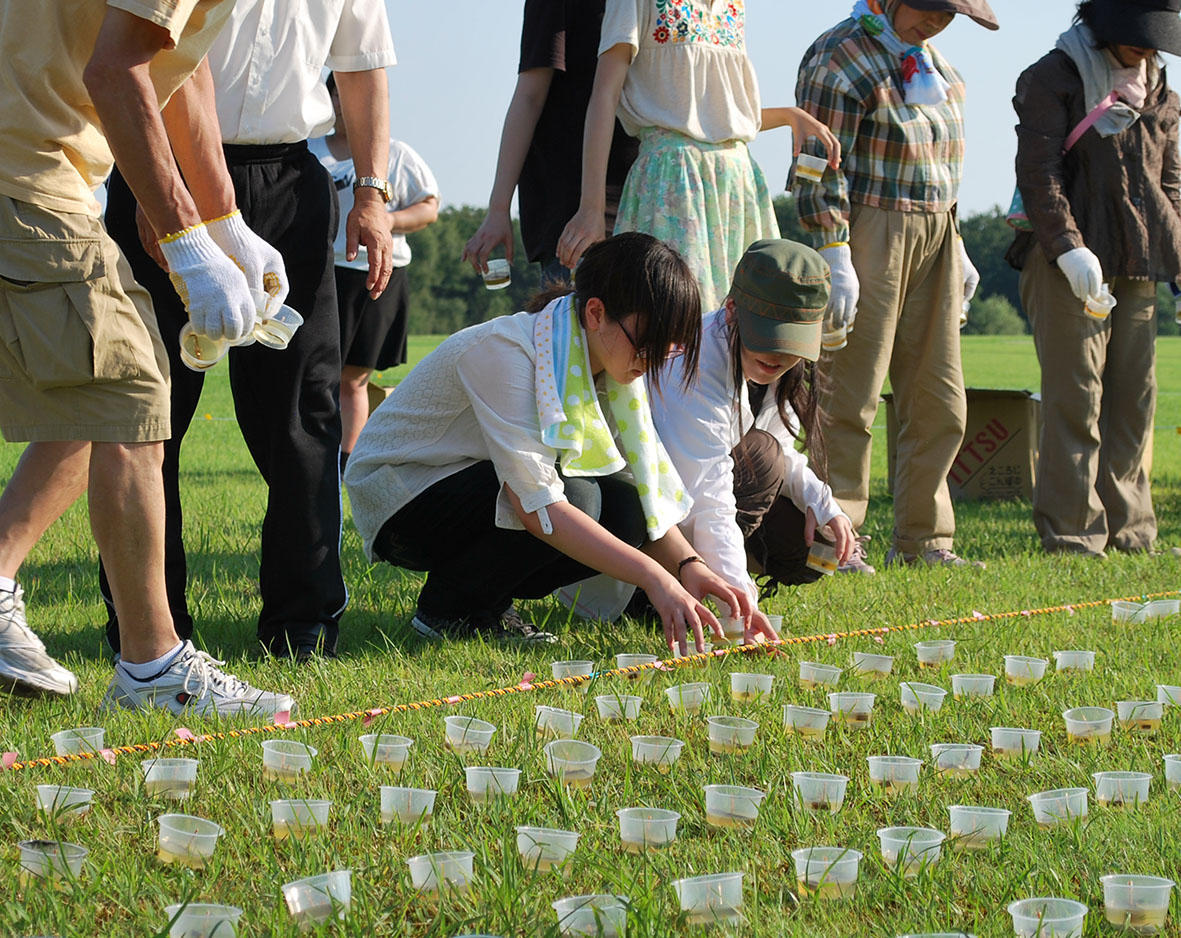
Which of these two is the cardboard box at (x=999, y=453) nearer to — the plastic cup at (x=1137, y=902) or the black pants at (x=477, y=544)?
the black pants at (x=477, y=544)

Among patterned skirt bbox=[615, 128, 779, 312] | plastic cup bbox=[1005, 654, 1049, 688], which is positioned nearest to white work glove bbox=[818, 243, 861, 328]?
patterned skirt bbox=[615, 128, 779, 312]

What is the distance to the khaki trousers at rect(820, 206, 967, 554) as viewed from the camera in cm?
553

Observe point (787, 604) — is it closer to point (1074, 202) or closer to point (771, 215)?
point (771, 215)

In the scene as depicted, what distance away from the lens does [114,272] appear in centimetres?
285

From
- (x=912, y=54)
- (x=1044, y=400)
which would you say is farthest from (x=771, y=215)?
(x=1044, y=400)

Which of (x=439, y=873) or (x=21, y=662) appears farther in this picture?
(x=21, y=662)

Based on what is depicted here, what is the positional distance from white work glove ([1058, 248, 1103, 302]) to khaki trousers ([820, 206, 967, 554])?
1.43ft

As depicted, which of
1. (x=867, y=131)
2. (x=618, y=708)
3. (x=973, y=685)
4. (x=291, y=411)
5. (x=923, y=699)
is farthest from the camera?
(x=867, y=131)

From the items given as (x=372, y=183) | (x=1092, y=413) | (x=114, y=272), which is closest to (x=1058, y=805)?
(x=114, y=272)

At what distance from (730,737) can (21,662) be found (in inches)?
58.5

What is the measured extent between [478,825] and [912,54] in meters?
4.13

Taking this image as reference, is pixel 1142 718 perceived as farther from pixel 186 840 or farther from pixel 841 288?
pixel 841 288

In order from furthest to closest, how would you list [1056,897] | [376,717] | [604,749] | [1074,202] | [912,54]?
[1074,202], [912,54], [376,717], [604,749], [1056,897]

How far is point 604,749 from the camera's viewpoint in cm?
277
